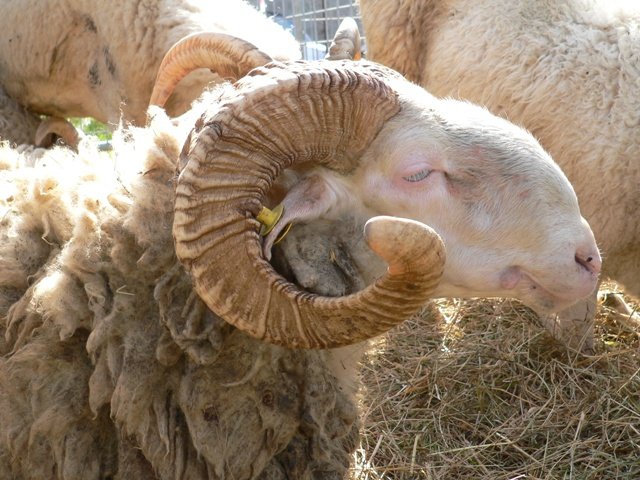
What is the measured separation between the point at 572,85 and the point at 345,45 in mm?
1773

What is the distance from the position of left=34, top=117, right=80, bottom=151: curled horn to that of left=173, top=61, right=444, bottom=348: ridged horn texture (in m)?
3.40

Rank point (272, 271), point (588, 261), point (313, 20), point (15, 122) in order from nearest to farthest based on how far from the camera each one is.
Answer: point (272, 271) → point (588, 261) → point (15, 122) → point (313, 20)

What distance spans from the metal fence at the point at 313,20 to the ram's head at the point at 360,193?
5.88 meters

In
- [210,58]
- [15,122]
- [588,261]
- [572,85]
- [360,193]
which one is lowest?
[15,122]

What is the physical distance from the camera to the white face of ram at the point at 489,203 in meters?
2.49

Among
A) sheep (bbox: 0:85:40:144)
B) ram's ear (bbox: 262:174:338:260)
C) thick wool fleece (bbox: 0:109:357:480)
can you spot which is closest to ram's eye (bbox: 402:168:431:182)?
ram's ear (bbox: 262:174:338:260)

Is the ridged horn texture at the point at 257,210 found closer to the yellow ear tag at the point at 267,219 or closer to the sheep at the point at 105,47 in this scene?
the yellow ear tag at the point at 267,219

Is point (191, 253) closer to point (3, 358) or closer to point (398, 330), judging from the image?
point (3, 358)

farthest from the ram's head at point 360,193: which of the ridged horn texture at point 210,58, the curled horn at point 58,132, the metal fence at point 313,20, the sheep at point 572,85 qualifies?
the metal fence at point 313,20

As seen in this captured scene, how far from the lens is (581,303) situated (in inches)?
180

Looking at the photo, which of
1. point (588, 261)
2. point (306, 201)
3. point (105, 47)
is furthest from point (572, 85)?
point (105, 47)

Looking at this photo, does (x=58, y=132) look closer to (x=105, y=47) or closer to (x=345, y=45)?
(x=105, y=47)

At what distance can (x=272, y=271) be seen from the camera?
233 cm

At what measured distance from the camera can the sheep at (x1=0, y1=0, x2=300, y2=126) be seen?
5602 mm
